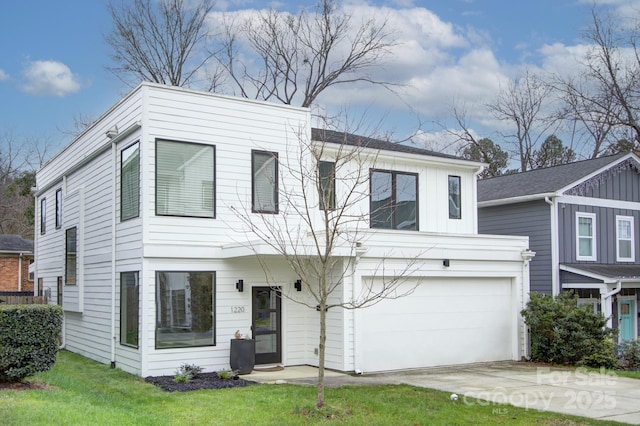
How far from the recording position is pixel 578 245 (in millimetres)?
18281

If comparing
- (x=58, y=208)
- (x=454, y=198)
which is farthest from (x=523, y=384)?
(x=58, y=208)

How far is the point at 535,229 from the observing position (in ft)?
60.0

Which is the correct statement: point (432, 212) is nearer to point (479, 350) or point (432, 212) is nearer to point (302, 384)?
point (479, 350)

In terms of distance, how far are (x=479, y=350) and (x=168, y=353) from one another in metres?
7.22

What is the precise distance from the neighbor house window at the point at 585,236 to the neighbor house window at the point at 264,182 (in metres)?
9.55

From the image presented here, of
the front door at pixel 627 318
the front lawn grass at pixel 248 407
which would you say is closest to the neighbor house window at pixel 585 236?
the front door at pixel 627 318

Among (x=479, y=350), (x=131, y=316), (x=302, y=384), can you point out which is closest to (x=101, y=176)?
(x=131, y=316)

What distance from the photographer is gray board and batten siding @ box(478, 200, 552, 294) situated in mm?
17875

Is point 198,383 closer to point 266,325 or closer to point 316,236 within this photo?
point 266,325

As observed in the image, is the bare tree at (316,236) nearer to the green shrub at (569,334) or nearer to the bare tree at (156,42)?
the green shrub at (569,334)

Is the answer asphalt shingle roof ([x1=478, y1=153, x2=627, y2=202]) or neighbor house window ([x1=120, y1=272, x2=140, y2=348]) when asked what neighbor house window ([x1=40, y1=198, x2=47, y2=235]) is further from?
asphalt shingle roof ([x1=478, y1=153, x2=627, y2=202])

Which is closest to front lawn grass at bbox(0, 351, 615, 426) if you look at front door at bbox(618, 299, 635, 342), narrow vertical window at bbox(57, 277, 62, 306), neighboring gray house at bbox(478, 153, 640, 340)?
narrow vertical window at bbox(57, 277, 62, 306)

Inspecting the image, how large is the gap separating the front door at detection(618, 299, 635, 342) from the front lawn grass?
11.6 metres

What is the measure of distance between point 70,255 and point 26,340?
7.71m
